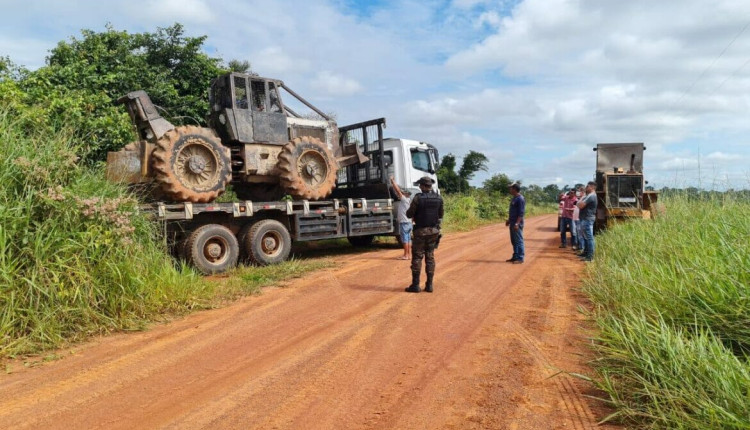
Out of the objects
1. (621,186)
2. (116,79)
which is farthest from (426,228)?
(116,79)

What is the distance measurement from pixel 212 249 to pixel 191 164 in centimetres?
152

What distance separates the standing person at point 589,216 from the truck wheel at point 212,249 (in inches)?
275

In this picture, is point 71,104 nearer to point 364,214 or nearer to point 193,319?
point 364,214

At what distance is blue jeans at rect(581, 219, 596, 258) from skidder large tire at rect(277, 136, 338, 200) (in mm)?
5411

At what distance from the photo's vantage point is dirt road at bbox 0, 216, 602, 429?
3.21 m

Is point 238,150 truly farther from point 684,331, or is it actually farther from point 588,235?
point 684,331

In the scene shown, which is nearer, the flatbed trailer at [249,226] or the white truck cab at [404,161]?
the flatbed trailer at [249,226]

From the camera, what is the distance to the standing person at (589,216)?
389 inches

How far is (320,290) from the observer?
7.14m

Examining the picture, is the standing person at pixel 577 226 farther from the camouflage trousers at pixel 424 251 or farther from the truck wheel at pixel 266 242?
the truck wheel at pixel 266 242

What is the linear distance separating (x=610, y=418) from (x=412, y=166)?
10.2 metres

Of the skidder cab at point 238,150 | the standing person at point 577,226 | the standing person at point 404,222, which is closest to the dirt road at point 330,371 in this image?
the skidder cab at point 238,150

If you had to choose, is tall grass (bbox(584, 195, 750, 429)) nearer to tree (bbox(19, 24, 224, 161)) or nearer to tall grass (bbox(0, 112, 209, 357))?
tall grass (bbox(0, 112, 209, 357))

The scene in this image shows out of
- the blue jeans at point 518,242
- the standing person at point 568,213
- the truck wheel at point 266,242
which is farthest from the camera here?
the standing person at point 568,213
